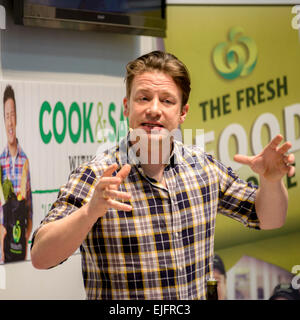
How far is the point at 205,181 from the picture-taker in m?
1.63

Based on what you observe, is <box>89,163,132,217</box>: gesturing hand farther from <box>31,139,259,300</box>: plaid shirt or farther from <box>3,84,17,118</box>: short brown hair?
<box>3,84,17,118</box>: short brown hair

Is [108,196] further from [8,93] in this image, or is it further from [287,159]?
[8,93]

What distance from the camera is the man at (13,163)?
2.51 metres

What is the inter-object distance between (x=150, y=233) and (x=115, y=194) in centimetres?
34

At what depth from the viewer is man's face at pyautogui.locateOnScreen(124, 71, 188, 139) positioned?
4.87ft

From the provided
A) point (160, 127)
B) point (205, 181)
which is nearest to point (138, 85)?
point (160, 127)

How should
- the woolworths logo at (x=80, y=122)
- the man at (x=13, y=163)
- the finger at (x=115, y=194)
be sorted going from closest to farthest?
the finger at (x=115, y=194)
the man at (x=13, y=163)
the woolworths logo at (x=80, y=122)

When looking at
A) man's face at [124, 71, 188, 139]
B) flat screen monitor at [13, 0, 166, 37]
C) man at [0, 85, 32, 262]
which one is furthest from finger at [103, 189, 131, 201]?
flat screen monitor at [13, 0, 166, 37]

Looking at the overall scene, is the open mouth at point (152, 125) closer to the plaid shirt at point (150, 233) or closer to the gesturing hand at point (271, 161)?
the plaid shirt at point (150, 233)

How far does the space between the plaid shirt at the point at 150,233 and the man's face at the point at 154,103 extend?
114 mm

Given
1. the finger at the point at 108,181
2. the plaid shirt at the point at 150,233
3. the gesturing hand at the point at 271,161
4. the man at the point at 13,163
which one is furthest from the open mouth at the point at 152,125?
the man at the point at 13,163

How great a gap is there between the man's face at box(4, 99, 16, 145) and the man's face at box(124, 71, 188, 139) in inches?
45.3

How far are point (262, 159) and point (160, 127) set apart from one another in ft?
0.93
